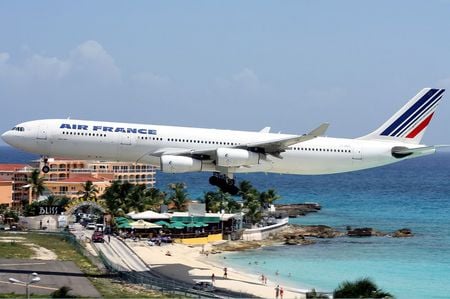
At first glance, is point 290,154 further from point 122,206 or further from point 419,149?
point 122,206

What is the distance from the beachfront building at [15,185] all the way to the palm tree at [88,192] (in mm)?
8530

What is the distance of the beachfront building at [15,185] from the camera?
400 feet

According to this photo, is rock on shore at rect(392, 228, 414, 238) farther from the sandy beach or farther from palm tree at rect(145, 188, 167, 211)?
the sandy beach

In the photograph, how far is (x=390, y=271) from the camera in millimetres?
96438

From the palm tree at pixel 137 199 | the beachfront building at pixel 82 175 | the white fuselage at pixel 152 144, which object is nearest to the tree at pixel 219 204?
the beachfront building at pixel 82 175

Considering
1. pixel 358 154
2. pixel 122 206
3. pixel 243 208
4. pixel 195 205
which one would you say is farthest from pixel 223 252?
pixel 358 154

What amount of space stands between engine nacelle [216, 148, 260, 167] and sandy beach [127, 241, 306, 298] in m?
19.0

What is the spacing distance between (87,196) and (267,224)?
30.4 meters

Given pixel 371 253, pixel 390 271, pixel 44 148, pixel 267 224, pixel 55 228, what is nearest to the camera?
pixel 44 148

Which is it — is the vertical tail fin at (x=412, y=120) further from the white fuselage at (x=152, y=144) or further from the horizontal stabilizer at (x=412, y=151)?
the white fuselage at (x=152, y=144)

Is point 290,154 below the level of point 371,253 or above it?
above

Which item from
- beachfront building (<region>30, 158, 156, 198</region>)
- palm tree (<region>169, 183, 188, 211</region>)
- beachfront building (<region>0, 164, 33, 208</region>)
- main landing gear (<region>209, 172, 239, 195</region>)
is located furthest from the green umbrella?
main landing gear (<region>209, 172, 239, 195</region>)

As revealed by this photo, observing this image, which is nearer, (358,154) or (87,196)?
(358,154)

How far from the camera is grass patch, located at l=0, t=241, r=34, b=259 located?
72.2 metres
